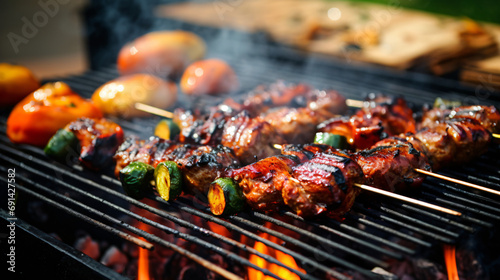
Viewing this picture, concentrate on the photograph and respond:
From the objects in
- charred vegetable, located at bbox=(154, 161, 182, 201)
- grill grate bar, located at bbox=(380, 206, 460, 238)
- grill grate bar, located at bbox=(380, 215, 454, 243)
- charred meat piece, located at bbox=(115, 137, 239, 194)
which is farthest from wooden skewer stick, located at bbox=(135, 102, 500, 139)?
grill grate bar, located at bbox=(380, 215, 454, 243)

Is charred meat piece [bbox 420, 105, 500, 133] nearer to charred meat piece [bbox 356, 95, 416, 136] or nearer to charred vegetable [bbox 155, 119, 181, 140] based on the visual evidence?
charred meat piece [bbox 356, 95, 416, 136]

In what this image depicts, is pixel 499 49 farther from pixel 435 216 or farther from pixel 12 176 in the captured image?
pixel 12 176

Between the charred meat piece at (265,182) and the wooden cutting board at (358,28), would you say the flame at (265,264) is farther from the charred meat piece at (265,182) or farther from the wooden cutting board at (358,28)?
the wooden cutting board at (358,28)

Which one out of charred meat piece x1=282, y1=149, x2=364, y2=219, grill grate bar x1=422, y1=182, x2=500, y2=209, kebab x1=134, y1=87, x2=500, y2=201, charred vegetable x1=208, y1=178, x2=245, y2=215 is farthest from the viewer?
kebab x1=134, y1=87, x2=500, y2=201

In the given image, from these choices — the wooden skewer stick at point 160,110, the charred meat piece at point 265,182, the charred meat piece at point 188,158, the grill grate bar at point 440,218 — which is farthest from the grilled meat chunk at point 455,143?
the charred meat piece at point 188,158

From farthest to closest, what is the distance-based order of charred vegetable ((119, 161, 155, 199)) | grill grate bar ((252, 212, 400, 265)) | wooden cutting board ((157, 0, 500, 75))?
wooden cutting board ((157, 0, 500, 75))
charred vegetable ((119, 161, 155, 199))
grill grate bar ((252, 212, 400, 265))

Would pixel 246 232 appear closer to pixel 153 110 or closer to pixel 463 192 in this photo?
pixel 463 192

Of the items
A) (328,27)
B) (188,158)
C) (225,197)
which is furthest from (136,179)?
(328,27)
